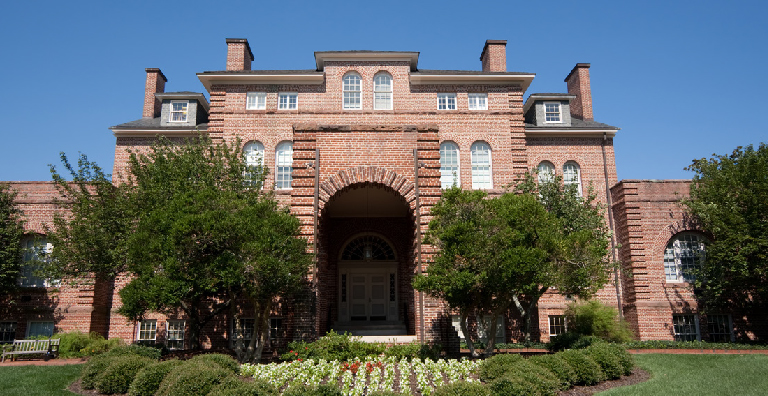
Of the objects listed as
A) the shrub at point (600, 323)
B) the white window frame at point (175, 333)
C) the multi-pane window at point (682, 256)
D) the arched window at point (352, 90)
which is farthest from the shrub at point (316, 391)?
the multi-pane window at point (682, 256)

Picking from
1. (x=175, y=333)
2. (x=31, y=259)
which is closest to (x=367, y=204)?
(x=175, y=333)

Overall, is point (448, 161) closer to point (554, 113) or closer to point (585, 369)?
point (554, 113)

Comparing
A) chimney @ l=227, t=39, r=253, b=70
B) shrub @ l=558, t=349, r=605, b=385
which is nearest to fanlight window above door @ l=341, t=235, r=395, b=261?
chimney @ l=227, t=39, r=253, b=70

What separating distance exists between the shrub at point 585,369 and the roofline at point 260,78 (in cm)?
1664

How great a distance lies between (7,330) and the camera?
20.6 m

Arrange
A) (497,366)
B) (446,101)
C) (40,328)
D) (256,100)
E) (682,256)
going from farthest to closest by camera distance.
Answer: (446,101) < (256,100) < (682,256) < (40,328) < (497,366)

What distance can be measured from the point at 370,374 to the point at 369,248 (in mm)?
12800

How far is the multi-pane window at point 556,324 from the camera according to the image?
72.2 feet

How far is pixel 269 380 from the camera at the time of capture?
36.2 feet

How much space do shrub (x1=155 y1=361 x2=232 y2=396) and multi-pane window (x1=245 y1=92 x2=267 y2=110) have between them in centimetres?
1532

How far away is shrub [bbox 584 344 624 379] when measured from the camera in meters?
11.4

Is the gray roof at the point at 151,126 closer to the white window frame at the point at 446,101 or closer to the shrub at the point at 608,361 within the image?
the white window frame at the point at 446,101

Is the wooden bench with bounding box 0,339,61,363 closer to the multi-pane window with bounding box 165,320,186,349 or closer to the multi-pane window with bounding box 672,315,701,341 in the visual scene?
the multi-pane window with bounding box 165,320,186,349

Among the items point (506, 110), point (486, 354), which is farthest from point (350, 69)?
point (486, 354)
